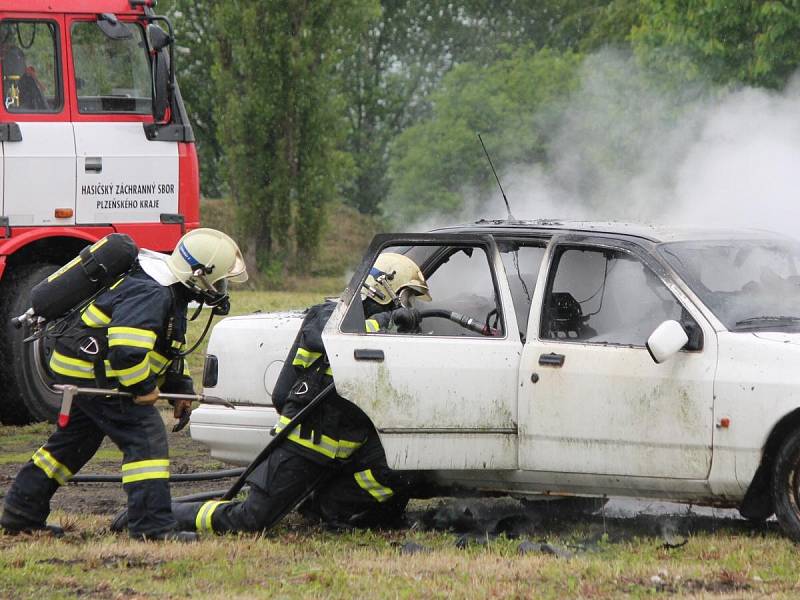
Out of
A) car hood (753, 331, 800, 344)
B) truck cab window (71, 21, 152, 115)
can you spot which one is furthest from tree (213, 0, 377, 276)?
car hood (753, 331, 800, 344)

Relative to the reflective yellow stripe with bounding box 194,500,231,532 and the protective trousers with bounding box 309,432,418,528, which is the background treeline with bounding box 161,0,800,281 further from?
the reflective yellow stripe with bounding box 194,500,231,532

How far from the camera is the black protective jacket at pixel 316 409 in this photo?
6754mm

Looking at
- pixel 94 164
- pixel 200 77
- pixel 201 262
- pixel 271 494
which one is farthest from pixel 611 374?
pixel 200 77

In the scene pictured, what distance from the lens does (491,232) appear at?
23.2 feet

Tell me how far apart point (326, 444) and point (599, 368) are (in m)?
1.39

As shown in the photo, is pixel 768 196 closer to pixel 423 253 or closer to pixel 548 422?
pixel 423 253

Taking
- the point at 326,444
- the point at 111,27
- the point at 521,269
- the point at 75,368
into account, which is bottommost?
the point at 326,444

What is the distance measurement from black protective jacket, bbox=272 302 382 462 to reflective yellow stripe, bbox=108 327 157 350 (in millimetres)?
788

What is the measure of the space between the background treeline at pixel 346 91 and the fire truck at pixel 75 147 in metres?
11.5

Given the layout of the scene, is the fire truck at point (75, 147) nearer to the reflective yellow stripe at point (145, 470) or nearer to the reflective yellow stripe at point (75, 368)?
the reflective yellow stripe at point (75, 368)

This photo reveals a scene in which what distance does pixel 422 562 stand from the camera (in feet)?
19.7

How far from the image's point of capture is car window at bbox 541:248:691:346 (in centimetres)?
644

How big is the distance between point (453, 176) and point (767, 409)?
Answer: 33.1 meters

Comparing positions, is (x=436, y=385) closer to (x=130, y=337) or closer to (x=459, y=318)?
(x=459, y=318)
